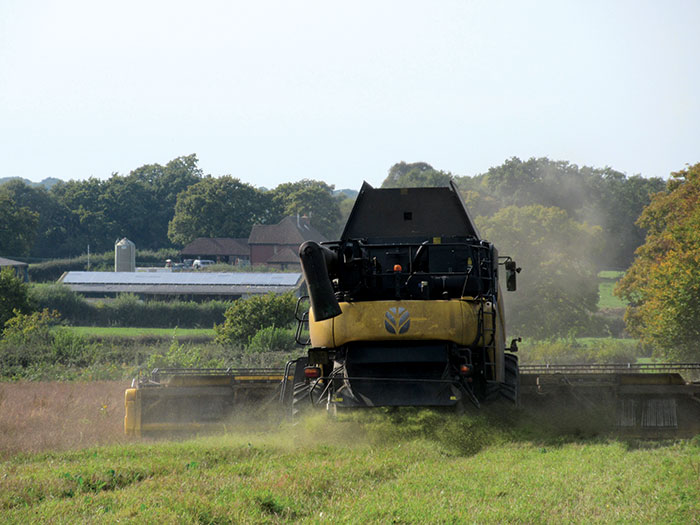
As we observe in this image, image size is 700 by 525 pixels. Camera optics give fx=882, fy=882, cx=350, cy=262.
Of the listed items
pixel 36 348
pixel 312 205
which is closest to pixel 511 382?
pixel 36 348

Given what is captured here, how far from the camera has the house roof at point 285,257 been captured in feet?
318

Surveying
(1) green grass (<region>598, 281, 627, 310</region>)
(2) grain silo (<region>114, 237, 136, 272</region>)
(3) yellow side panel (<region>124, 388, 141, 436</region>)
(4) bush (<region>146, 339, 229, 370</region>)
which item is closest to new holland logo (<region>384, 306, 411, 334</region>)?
(3) yellow side panel (<region>124, 388, 141, 436</region>)

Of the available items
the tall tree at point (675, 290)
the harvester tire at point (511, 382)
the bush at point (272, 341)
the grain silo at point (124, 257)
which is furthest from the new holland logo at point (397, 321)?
the grain silo at point (124, 257)

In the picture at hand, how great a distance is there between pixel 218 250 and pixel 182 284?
1701 inches

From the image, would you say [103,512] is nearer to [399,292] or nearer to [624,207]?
[399,292]

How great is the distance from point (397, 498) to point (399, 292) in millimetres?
3883

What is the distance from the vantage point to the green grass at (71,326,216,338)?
45.2m

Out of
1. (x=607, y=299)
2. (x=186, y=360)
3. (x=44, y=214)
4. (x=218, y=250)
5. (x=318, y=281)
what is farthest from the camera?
(x=44, y=214)

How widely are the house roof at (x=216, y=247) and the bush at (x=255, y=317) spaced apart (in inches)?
2640

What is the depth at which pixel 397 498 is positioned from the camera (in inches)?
348

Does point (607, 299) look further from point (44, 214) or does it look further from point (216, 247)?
point (44, 214)

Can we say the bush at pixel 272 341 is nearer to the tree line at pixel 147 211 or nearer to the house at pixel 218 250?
the house at pixel 218 250

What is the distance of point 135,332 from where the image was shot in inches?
1925

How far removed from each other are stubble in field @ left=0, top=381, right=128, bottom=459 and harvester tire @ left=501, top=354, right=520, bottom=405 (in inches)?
237
